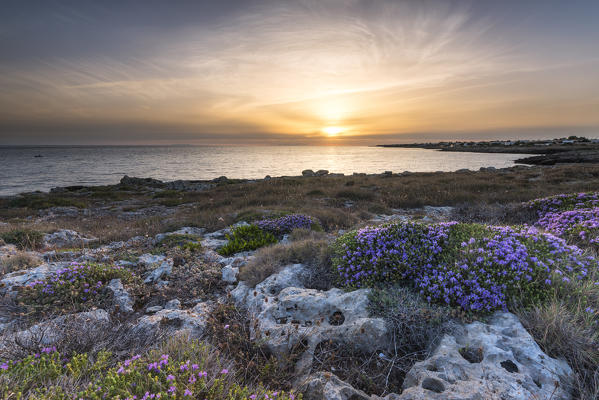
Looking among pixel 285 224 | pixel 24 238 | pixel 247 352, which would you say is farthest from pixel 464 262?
pixel 24 238

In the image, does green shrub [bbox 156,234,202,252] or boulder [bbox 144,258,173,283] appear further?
green shrub [bbox 156,234,202,252]

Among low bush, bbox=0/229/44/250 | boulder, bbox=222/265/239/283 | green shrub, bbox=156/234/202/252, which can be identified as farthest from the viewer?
low bush, bbox=0/229/44/250

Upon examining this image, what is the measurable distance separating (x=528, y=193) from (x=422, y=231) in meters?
16.9

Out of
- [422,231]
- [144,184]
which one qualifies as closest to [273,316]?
[422,231]

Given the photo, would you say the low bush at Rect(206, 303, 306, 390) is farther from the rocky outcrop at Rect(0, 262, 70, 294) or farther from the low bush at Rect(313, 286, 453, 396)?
the rocky outcrop at Rect(0, 262, 70, 294)

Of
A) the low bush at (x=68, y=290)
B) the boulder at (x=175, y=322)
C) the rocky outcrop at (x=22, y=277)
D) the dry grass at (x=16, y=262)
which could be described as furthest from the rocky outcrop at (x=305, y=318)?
the dry grass at (x=16, y=262)

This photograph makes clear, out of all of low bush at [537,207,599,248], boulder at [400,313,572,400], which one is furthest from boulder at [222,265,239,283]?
low bush at [537,207,599,248]

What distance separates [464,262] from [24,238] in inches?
491

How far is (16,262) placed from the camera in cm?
609

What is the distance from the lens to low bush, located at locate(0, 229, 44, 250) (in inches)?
340

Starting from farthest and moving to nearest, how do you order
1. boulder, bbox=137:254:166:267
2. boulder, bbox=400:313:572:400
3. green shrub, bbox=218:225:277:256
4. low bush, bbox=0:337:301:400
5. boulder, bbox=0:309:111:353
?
green shrub, bbox=218:225:277:256
boulder, bbox=137:254:166:267
boulder, bbox=0:309:111:353
boulder, bbox=400:313:572:400
low bush, bbox=0:337:301:400

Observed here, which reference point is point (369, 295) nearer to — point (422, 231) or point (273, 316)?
point (273, 316)

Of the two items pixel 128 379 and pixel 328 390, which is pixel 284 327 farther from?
pixel 128 379

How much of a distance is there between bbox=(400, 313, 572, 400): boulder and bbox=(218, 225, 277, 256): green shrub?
18.5 ft
